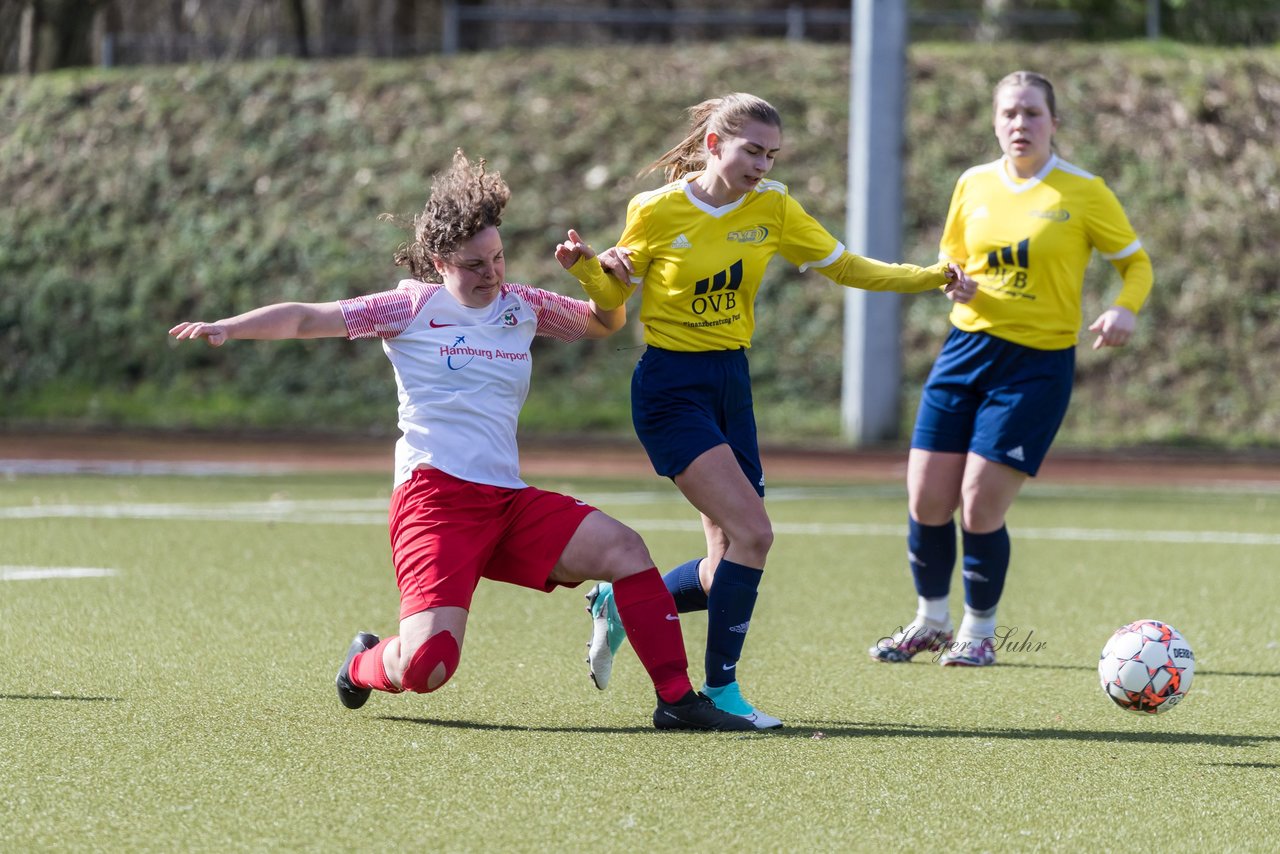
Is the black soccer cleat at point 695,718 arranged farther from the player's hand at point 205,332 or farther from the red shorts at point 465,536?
the player's hand at point 205,332

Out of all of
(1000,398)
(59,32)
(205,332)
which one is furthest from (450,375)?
(59,32)

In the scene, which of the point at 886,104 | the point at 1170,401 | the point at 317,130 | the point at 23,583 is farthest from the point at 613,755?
the point at 317,130

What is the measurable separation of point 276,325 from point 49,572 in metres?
3.67

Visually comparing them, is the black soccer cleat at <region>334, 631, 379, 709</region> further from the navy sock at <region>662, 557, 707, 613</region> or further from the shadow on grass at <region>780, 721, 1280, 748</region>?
the shadow on grass at <region>780, 721, 1280, 748</region>

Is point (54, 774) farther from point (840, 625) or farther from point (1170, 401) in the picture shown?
point (1170, 401)

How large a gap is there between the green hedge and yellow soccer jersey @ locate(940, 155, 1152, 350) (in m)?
11.6

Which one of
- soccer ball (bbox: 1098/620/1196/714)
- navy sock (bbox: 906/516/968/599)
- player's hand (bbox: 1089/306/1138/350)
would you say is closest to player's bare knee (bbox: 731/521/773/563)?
soccer ball (bbox: 1098/620/1196/714)

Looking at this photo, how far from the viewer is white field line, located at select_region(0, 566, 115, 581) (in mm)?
7605

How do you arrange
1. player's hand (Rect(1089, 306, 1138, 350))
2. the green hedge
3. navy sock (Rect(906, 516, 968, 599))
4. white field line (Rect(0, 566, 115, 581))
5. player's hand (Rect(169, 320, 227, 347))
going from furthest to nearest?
the green hedge
white field line (Rect(0, 566, 115, 581))
navy sock (Rect(906, 516, 968, 599))
player's hand (Rect(1089, 306, 1138, 350))
player's hand (Rect(169, 320, 227, 347))

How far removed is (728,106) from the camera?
16.6 ft

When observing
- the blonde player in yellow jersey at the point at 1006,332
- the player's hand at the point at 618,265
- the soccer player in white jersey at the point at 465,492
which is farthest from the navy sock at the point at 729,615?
the blonde player in yellow jersey at the point at 1006,332

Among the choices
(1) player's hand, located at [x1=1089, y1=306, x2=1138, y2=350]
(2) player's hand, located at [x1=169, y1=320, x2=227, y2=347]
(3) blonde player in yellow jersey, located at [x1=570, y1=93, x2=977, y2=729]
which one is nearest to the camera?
(2) player's hand, located at [x1=169, y1=320, x2=227, y2=347]

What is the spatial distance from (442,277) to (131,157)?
757 inches

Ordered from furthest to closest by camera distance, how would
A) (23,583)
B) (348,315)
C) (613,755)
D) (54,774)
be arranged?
(23,583) → (348,315) → (613,755) → (54,774)
